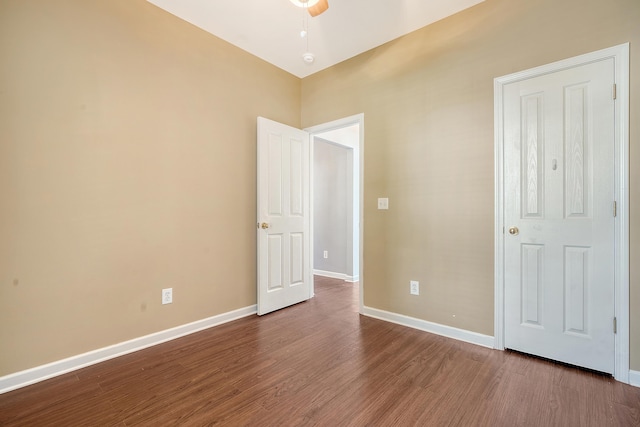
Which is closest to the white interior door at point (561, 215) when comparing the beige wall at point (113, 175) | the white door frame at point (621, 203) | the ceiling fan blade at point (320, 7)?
the white door frame at point (621, 203)

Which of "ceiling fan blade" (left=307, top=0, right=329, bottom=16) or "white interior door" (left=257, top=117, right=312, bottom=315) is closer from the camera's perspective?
"ceiling fan blade" (left=307, top=0, right=329, bottom=16)

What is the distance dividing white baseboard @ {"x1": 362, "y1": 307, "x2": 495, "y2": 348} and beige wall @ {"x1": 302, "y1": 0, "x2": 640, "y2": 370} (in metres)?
0.05

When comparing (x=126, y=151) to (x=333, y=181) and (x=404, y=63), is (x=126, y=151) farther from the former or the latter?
(x=333, y=181)

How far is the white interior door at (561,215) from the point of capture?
1936mm

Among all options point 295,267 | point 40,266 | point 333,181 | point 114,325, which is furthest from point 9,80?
point 333,181

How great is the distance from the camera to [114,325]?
221cm

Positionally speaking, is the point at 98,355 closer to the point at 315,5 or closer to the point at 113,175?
the point at 113,175

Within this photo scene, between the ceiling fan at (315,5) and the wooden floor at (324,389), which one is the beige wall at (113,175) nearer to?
the wooden floor at (324,389)

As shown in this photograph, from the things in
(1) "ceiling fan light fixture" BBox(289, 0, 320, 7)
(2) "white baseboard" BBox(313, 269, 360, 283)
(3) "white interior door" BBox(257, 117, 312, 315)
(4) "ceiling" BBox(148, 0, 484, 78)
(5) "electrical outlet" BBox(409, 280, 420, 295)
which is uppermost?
(4) "ceiling" BBox(148, 0, 484, 78)

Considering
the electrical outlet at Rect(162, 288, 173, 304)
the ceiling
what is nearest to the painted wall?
the ceiling

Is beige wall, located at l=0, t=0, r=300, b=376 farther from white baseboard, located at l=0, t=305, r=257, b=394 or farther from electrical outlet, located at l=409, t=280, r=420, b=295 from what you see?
electrical outlet, located at l=409, t=280, r=420, b=295

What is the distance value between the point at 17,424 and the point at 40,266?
35.1 inches

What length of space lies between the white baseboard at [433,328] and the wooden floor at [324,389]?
0.29 feet

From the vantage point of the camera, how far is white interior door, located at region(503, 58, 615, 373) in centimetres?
194
